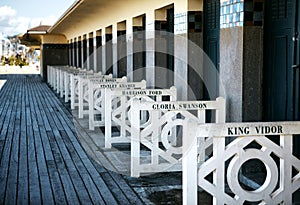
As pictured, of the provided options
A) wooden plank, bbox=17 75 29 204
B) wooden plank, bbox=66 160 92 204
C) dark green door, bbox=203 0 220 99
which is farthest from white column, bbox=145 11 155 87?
wooden plank, bbox=66 160 92 204

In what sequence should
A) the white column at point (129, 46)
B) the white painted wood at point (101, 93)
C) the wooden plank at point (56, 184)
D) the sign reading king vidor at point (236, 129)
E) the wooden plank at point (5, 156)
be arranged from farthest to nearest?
1. the white column at point (129, 46)
2. the white painted wood at point (101, 93)
3. the wooden plank at point (5, 156)
4. the wooden plank at point (56, 184)
5. the sign reading king vidor at point (236, 129)

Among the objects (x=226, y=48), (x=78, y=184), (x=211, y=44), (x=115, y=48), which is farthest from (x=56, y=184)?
(x=115, y=48)

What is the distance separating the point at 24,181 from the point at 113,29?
7.09 m

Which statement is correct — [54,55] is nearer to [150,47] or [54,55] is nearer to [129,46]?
[129,46]

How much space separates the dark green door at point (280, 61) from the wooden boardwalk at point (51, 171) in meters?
1.52

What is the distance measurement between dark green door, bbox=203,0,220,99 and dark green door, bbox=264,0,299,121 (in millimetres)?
1248

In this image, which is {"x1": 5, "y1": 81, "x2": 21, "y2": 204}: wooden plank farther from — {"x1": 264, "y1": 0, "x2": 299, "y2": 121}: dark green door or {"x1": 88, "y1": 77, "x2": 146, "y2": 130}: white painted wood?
{"x1": 264, "y1": 0, "x2": 299, "y2": 121}: dark green door

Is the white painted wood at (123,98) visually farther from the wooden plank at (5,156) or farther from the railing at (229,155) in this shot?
the railing at (229,155)

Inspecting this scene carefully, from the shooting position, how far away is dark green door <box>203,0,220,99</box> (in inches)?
235


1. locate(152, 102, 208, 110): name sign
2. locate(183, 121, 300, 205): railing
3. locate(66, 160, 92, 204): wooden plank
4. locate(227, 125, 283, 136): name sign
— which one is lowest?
locate(66, 160, 92, 204): wooden plank

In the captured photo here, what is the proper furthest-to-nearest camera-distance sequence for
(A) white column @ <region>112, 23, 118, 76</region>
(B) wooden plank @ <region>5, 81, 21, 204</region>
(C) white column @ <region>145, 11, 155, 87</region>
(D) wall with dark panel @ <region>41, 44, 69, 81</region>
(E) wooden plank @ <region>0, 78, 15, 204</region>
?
(D) wall with dark panel @ <region>41, 44, 69, 81</region>, (A) white column @ <region>112, 23, 118, 76</region>, (C) white column @ <region>145, 11, 155, 87</region>, (E) wooden plank @ <region>0, 78, 15, 204</region>, (B) wooden plank @ <region>5, 81, 21, 204</region>

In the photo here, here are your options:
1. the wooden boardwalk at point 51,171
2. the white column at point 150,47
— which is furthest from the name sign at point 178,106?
the white column at point 150,47

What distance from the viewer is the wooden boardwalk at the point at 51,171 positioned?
4.22 m

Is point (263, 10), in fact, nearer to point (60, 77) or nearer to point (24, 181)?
point (24, 181)
